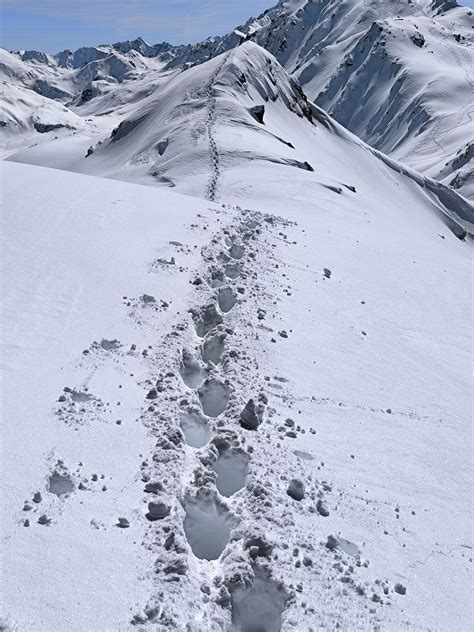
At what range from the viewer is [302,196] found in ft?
82.1

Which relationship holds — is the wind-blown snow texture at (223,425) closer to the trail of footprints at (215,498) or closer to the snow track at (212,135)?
the trail of footprints at (215,498)

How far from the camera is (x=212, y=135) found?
35562 mm

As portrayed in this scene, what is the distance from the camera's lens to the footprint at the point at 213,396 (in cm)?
865

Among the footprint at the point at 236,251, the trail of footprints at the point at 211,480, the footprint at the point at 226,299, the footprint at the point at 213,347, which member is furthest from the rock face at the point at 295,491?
the footprint at the point at 236,251

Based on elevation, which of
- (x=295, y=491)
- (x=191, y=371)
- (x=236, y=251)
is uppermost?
(x=295, y=491)

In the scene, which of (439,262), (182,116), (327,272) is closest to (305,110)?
(182,116)

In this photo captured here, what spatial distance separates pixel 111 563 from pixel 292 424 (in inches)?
139

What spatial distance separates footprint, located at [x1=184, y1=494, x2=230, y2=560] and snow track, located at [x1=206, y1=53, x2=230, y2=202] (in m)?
16.9

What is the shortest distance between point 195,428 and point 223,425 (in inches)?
17.0

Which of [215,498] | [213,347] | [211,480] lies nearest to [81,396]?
[211,480]

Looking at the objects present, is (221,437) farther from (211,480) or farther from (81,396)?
(81,396)

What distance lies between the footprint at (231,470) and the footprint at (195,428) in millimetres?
507

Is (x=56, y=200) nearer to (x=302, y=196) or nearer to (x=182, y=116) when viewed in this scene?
(x=302, y=196)

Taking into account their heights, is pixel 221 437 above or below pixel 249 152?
above
